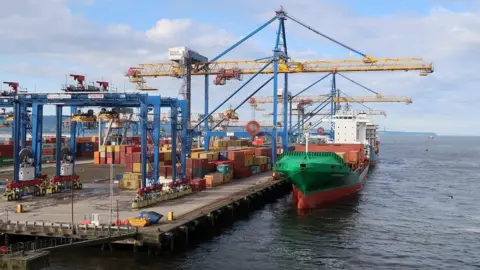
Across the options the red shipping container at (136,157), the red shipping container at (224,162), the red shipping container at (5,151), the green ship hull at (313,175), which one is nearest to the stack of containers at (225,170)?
the red shipping container at (224,162)

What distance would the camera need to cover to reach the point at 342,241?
113 ft

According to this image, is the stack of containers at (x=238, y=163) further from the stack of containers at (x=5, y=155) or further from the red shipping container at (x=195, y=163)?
the stack of containers at (x=5, y=155)

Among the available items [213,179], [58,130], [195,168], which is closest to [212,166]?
[195,168]

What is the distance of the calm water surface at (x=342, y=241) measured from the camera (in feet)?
93.2

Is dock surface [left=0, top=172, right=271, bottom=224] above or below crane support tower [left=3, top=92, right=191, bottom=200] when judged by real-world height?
below

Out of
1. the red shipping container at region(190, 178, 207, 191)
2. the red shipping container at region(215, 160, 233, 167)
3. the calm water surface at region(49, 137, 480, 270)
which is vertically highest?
the red shipping container at region(215, 160, 233, 167)

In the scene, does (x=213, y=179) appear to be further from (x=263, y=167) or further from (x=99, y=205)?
(x=263, y=167)

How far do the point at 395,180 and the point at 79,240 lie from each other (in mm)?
58299

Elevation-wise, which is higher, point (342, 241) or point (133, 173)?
point (133, 173)

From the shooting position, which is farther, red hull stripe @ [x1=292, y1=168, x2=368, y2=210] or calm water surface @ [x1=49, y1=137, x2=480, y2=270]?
red hull stripe @ [x1=292, y1=168, x2=368, y2=210]

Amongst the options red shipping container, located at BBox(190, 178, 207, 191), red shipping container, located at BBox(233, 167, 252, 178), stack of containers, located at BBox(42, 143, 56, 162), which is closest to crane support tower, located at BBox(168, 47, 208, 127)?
red shipping container, located at BBox(233, 167, 252, 178)

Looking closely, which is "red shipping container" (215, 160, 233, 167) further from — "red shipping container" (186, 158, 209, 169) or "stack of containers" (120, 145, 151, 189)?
"stack of containers" (120, 145, 151, 189)

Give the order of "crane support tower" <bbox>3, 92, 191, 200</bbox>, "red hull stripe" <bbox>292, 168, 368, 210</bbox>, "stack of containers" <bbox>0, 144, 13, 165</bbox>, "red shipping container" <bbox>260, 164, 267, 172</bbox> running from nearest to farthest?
"crane support tower" <bbox>3, 92, 191, 200</bbox> < "red hull stripe" <bbox>292, 168, 368, 210</bbox> < "red shipping container" <bbox>260, 164, 267, 172</bbox> < "stack of containers" <bbox>0, 144, 13, 165</bbox>

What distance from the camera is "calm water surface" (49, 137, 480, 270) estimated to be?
93.2 ft
